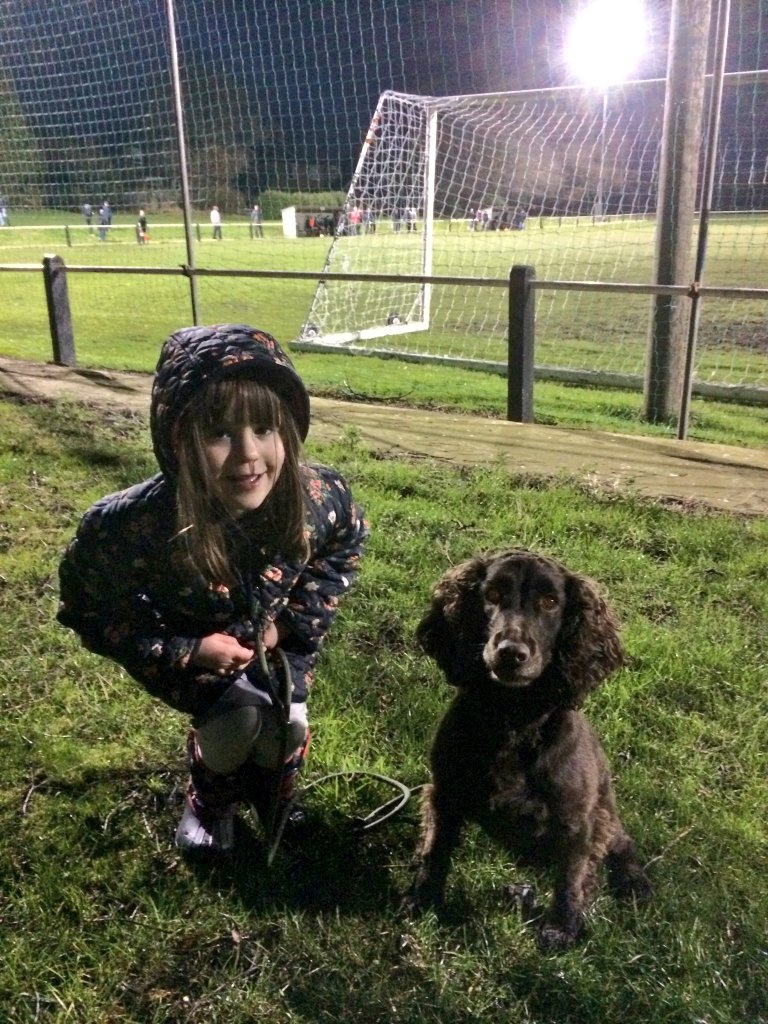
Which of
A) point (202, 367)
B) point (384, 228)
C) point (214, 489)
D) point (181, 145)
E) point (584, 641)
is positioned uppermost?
point (181, 145)

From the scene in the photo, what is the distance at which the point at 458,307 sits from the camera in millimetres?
15289

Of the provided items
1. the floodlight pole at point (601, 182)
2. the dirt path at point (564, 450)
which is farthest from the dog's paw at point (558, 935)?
the floodlight pole at point (601, 182)

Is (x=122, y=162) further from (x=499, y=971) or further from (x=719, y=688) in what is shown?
(x=499, y=971)

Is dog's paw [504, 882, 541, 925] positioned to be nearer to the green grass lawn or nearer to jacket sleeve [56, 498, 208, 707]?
jacket sleeve [56, 498, 208, 707]

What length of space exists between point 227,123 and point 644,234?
5.51 metres

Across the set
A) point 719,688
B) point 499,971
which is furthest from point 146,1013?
point 719,688

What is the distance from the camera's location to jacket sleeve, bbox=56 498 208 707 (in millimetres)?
2156

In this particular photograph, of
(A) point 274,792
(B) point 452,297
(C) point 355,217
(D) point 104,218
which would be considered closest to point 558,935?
(A) point 274,792

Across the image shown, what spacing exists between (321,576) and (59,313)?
7804mm

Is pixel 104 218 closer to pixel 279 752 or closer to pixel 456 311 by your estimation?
pixel 456 311

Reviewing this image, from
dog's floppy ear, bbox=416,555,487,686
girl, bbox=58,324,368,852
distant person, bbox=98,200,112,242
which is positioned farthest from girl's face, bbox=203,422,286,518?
distant person, bbox=98,200,112,242

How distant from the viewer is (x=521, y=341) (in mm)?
6715

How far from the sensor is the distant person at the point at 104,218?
1310cm

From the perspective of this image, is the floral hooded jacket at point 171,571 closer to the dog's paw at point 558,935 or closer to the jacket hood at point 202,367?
the jacket hood at point 202,367
